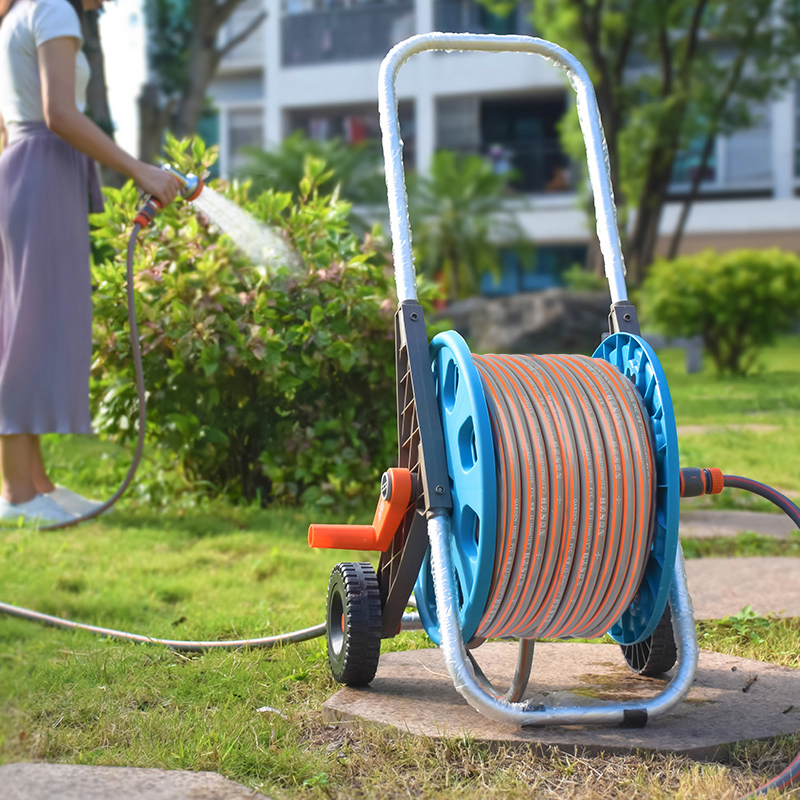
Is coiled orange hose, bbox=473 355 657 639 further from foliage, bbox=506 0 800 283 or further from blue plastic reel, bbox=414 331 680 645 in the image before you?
foliage, bbox=506 0 800 283

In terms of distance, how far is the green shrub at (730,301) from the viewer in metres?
12.3

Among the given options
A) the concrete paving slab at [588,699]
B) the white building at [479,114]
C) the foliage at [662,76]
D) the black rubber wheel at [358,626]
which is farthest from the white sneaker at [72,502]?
the white building at [479,114]

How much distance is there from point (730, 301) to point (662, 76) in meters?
9.60

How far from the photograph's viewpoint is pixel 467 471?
2328 millimetres

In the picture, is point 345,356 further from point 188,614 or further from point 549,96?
point 549,96

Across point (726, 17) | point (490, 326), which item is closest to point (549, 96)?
point (726, 17)

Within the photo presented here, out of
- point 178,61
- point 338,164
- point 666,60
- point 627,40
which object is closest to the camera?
point 178,61

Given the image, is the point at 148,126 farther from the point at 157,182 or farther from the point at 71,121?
the point at 157,182

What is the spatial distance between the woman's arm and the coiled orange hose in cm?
231

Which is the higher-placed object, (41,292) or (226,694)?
(41,292)

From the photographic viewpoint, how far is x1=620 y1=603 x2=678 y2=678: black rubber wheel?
2623 millimetres

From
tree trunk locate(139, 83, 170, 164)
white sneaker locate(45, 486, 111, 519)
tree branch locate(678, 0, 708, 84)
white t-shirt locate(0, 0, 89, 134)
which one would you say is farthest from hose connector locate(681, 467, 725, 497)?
tree branch locate(678, 0, 708, 84)

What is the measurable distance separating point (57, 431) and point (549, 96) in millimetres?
30995

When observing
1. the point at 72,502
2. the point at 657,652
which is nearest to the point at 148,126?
the point at 72,502
